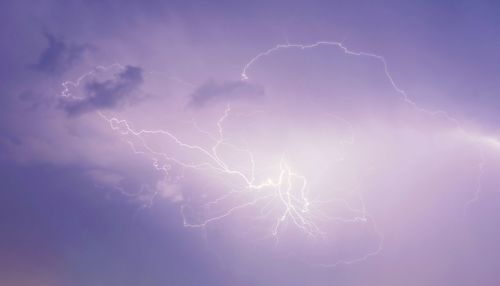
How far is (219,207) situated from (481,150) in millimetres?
7543

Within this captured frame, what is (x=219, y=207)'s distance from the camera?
1291cm

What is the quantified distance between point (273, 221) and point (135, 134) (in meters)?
4.62

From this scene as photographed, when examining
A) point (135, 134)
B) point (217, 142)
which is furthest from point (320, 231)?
point (135, 134)

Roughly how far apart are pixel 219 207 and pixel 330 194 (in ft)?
10.5

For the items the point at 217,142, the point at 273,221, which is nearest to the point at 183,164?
the point at 217,142

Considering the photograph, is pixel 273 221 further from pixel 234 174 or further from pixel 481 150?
pixel 481 150

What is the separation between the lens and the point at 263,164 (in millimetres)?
12453

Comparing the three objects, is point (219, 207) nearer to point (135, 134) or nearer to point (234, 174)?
point (234, 174)

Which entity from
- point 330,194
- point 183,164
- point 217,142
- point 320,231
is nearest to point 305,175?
point 330,194

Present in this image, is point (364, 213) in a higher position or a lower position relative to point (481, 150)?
lower

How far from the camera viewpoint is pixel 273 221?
12750mm

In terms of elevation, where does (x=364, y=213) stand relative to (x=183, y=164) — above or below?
below

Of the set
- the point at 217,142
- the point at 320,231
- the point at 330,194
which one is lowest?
the point at 320,231

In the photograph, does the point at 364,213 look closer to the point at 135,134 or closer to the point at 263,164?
the point at 263,164
